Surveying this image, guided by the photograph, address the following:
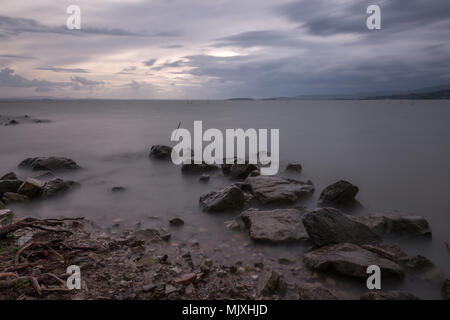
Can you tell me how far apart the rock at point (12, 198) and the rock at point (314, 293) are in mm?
8841

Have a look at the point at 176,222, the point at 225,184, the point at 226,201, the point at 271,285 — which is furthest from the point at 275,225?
the point at 225,184

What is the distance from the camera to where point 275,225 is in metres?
7.20

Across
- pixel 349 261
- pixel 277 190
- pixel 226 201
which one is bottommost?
pixel 349 261

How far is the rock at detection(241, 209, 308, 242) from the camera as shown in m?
6.75

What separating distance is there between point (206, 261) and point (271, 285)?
1.48m

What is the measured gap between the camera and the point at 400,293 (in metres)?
4.63

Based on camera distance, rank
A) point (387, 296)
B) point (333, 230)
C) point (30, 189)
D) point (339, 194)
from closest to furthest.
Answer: point (387, 296), point (333, 230), point (339, 194), point (30, 189)

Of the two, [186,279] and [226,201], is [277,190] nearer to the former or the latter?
[226,201]

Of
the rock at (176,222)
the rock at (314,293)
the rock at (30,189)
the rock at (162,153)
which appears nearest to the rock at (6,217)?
the rock at (30,189)

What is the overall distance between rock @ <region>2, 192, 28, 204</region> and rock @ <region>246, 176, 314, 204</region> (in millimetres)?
7351

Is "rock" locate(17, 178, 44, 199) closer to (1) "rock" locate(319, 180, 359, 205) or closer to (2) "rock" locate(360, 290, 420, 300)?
(1) "rock" locate(319, 180, 359, 205)

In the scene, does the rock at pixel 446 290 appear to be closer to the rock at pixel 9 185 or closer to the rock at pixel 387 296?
the rock at pixel 387 296
